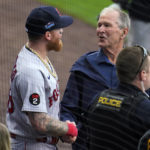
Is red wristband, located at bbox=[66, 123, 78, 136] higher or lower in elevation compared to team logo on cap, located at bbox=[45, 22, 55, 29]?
lower

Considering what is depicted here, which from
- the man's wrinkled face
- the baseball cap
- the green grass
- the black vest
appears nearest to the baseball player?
the baseball cap

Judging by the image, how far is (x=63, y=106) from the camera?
3.21 metres

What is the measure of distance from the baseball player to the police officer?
0.25m

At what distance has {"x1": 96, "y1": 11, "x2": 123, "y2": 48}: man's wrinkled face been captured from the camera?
331cm

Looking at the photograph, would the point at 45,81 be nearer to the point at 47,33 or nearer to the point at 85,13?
the point at 47,33

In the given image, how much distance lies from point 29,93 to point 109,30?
95cm

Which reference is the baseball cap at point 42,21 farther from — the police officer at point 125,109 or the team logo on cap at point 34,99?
the police officer at point 125,109

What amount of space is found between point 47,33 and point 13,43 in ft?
15.7

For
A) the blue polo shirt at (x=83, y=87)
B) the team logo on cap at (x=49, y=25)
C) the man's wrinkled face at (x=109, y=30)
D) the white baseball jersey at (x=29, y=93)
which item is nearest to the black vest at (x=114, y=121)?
the white baseball jersey at (x=29, y=93)

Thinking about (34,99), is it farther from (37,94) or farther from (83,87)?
(83,87)

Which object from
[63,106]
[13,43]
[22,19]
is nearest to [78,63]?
[63,106]

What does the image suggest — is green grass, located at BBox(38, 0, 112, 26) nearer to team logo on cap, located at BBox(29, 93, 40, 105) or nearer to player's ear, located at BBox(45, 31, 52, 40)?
player's ear, located at BBox(45, 31, 52, 40)

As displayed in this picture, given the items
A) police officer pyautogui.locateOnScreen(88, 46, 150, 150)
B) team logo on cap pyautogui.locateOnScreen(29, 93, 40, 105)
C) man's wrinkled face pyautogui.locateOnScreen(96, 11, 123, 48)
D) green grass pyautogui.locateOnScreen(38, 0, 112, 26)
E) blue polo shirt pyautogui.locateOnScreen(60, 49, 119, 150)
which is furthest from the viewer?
green grass pyautogui.locateOnScreen(38, 0, 112, 26)

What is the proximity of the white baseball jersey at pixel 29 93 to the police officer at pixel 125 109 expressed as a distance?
31cm
